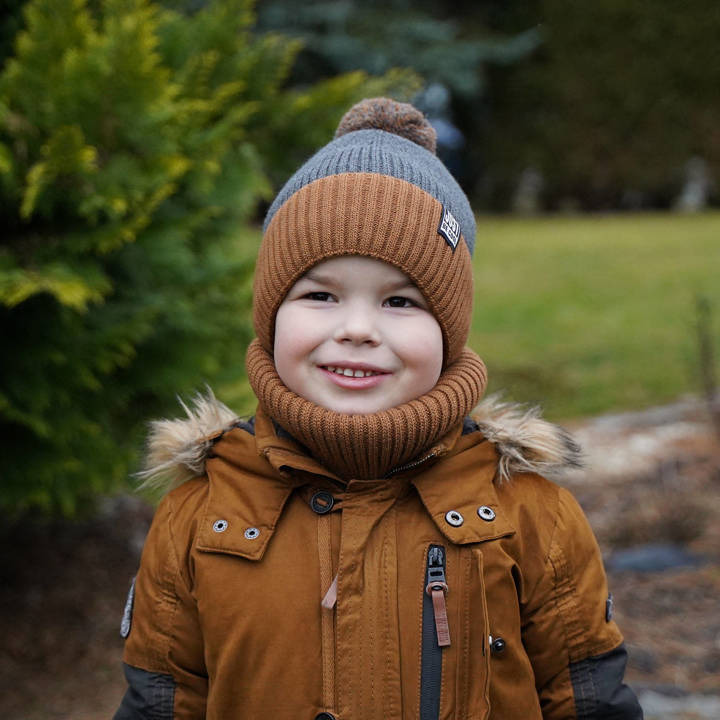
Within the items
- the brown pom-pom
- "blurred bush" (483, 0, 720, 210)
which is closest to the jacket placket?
the brown pom-pom

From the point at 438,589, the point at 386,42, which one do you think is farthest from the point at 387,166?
the point at 386,42

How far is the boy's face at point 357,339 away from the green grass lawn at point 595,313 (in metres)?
1.86

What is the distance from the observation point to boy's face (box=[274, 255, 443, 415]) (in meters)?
1.71

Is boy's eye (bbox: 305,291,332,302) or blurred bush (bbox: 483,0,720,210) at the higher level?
blurred bush (bbox: 483,0,720,210)

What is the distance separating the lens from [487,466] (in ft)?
6.10

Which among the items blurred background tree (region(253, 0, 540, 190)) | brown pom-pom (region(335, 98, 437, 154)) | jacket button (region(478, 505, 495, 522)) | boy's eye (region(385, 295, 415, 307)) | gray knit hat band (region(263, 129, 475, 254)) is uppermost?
blurred background tree (region(253, 0, 540, 190))

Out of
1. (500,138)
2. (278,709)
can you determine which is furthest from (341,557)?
(500,138)

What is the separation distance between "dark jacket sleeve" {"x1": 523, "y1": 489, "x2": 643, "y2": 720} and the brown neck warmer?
1.11ft

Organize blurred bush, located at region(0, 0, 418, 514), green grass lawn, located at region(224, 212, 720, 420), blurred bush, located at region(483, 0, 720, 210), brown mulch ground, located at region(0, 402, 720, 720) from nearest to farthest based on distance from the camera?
blurred bush, located at region(0, 0, 418, 514)
brown mulch ground, located at region(0, 402, 720, 720)
green grass lawn, located at region(224, 212, 720, 420)
blurred bush, located at region(483, 0, 720, 210)

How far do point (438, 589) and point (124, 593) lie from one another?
2563 millimetres

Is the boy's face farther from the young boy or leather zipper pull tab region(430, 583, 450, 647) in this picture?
leather zipper pull tab region(430, 583, 450, 647)

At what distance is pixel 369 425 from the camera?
1668 mm

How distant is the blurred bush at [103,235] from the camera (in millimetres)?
2805

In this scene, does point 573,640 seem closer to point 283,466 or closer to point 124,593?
point 283,466
